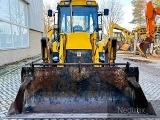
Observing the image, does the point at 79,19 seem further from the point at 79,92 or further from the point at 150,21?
the point at 150,21

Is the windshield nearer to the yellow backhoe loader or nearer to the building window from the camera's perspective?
the yellow backhoe loader

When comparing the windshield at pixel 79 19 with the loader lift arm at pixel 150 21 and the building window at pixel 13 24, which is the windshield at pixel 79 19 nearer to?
the building window at pixel 13 24

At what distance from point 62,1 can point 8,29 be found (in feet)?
23.4

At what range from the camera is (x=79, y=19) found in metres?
6.71

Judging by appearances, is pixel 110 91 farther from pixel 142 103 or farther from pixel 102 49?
pixel 102 49

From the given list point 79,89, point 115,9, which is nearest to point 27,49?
point 79,89

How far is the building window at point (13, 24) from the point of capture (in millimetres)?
12133

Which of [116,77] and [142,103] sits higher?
[116,77]

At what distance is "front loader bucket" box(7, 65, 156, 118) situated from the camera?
14.0ft

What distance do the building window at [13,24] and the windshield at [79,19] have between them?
19.7ft

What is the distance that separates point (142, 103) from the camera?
4.01 meters

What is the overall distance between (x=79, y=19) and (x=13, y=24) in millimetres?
8348

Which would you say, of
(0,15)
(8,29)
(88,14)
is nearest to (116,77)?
(88,14)

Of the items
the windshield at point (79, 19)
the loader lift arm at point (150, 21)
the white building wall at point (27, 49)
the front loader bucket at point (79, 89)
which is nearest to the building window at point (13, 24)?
the white building wall at point (27, 49)
